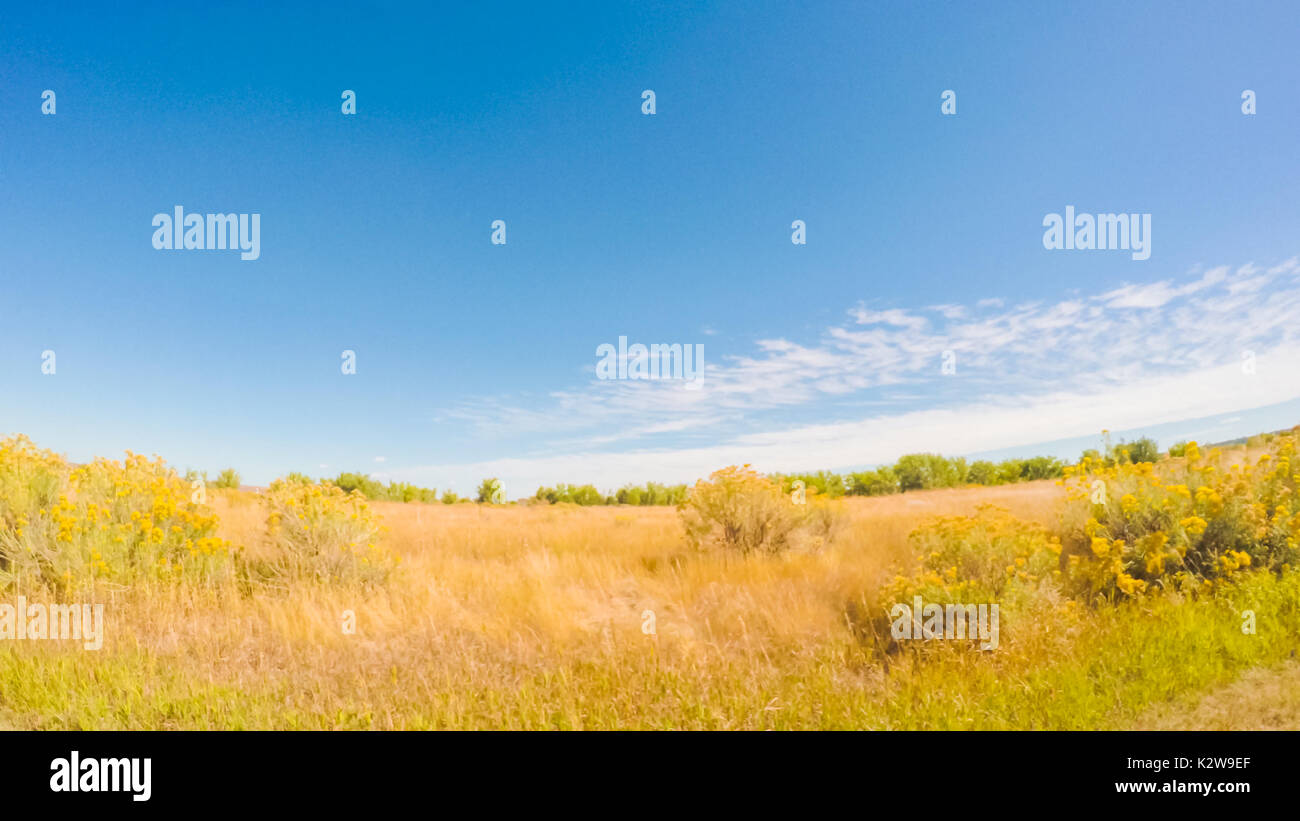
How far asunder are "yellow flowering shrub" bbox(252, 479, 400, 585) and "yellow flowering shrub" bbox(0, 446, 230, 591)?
2.45 feet

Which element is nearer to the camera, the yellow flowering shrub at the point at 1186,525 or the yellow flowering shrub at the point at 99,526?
the yellow flowering shrub at the point at 1186,525

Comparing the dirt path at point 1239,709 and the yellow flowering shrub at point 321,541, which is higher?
the yellow flowering shrub at point 321,541

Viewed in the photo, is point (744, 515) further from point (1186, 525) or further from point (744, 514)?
point (1186, 525)

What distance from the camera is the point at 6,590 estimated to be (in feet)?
26.5

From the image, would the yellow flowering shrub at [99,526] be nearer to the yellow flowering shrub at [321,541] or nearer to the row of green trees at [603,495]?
the yellow flowering shrub at [321,541]

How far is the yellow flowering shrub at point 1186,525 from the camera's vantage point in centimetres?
729

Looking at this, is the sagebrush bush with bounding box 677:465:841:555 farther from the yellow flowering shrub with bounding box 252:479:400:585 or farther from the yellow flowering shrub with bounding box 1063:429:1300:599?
the yellow flowering shrub with bounding box 252:479:400:585

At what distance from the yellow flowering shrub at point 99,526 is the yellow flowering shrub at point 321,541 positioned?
75cm

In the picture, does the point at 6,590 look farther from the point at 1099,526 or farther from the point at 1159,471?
the point at 1159,471

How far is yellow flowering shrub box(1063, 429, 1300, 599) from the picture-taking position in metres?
7.29

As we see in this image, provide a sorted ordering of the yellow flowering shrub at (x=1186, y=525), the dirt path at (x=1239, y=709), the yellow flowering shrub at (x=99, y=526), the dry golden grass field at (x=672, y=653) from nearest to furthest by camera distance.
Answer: the dirt path at (x=1239, y=709) → the dry golden grass field at (x=672, y=653) → the yellow flowering shrub at (x=1186, y=525) → the yellow flowering shrub at (x=99, y=526)

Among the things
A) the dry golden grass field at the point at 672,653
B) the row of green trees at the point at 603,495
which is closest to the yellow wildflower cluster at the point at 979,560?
the dry golden grass field at the point at 672,653
